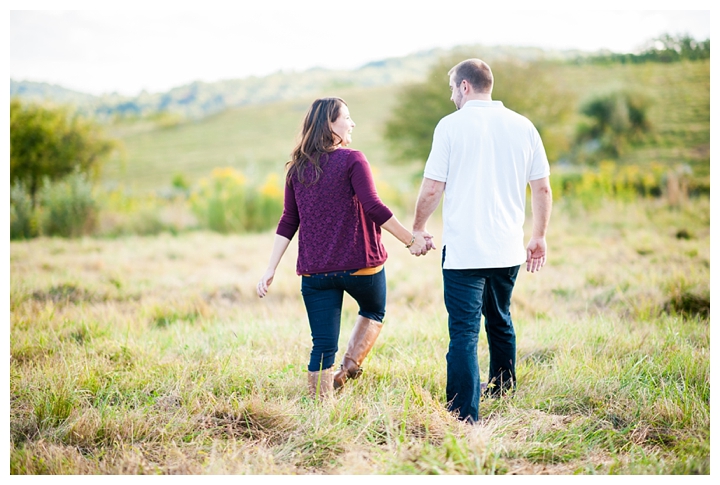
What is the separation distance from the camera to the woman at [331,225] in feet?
9.86

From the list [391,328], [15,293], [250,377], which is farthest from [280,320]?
[15,293]

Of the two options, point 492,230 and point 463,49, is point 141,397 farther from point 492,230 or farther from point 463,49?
point 463,49

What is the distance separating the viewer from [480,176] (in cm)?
288

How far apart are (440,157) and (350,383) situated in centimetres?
148

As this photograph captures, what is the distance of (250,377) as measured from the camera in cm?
345

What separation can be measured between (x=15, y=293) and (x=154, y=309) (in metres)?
1.57

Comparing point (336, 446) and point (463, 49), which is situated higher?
point (463, 49)

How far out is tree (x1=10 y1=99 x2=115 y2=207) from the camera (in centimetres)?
1322

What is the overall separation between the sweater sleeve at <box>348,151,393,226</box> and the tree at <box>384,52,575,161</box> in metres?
16.6

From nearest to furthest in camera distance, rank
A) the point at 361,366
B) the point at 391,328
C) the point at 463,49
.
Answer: the point at 361,366 → the point at 391,328 → the point at 463,49

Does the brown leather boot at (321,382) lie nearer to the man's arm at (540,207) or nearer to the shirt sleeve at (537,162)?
the man's arm at (540,207)

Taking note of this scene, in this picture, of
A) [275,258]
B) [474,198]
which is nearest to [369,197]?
[474,198]

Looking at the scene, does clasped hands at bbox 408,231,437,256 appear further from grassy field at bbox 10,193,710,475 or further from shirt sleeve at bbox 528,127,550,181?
grassy field at bbox 10,193,710,475

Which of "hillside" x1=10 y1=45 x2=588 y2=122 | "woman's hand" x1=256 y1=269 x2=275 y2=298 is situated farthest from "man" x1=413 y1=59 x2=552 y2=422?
"hillside" x1=10 y1=45 x2=588 y2=122
